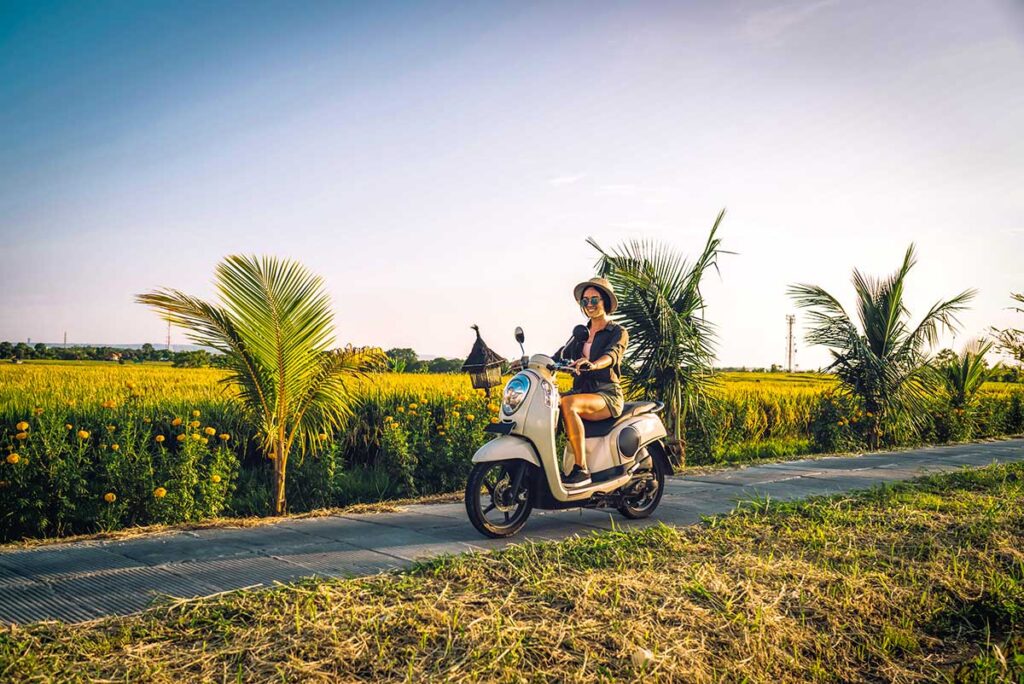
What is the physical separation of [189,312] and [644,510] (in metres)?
3.86

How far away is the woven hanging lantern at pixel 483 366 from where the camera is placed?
A: 7.54m

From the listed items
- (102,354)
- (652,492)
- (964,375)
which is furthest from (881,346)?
(102,354)

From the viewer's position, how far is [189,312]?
6.08m

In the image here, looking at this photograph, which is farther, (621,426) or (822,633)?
(621,426)

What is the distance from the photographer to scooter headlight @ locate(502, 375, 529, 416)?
18.3 feet

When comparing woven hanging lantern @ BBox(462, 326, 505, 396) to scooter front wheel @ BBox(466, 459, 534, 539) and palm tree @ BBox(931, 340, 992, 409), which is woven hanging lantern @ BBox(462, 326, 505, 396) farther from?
palm tree @ BBox(931, 340, 992, 409)

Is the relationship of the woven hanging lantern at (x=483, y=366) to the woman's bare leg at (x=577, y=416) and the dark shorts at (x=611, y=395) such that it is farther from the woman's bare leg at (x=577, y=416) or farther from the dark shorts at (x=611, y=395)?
the woman's bare leg at (x=577, y=416)

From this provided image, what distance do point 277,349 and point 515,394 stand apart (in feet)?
6.75

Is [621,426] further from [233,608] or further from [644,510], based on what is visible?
[233,608]

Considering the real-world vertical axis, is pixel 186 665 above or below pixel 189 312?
below

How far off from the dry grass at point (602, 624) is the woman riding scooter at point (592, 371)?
0.95 meters

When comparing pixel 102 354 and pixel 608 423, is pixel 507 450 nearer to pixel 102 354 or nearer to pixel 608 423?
pixel 608 423

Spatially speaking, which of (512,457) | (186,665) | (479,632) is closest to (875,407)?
(512,457)

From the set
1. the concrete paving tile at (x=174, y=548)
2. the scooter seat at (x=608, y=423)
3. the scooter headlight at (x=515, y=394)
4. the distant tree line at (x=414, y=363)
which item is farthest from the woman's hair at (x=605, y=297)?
the distant tree line at (x=414, y=363)
